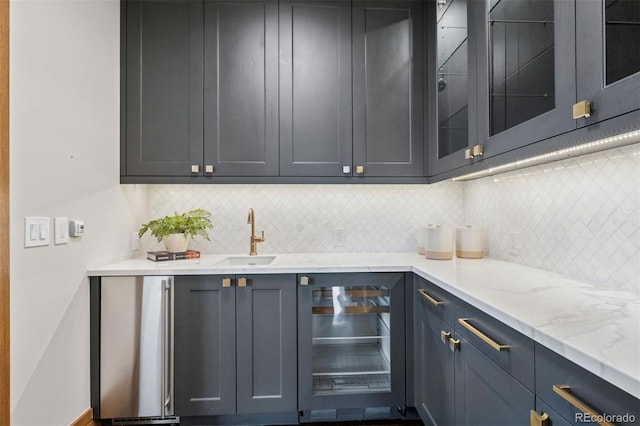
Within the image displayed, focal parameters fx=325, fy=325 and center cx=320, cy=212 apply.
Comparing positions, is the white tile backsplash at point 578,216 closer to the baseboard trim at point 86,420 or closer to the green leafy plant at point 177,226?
the green leafy plant at point 177,226

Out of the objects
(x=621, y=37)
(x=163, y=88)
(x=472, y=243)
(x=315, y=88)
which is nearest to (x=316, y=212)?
(x=315, y=88)

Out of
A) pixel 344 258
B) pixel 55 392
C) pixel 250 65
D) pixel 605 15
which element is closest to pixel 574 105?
pixel 605 15

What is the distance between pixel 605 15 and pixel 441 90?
1.08m

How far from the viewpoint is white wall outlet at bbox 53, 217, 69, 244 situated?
1.54m

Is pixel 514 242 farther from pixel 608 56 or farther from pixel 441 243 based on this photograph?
pixel 608 56

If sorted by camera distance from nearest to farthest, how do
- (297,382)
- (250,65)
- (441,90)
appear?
(297,382) < (441,90) < (250,65)

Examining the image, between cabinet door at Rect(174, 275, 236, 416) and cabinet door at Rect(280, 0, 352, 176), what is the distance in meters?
0.88

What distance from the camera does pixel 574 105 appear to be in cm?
99

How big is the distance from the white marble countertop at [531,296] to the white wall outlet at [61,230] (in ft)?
0.85

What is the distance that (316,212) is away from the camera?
2.46m

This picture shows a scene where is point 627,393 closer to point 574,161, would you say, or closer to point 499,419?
point 499,419

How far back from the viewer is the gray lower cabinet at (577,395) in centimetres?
64

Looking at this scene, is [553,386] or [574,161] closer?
[553,386]

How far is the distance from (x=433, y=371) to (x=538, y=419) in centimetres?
83
